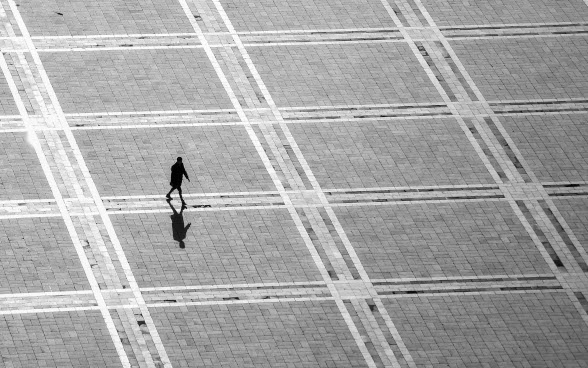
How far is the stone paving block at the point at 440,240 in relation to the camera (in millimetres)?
43438

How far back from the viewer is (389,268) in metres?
43.3

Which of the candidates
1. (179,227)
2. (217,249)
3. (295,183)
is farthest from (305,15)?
(217,249)

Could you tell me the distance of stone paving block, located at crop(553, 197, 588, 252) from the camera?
146 feet

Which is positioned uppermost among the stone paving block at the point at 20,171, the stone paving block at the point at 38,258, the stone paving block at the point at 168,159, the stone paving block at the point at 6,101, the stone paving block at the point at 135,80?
the stone paving block at the point at 135,80

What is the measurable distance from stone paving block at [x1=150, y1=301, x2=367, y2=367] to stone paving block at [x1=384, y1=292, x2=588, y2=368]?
1552 millimetres

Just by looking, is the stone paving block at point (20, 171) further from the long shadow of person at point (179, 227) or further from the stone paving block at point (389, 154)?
the stone paving block at point (389, 154)

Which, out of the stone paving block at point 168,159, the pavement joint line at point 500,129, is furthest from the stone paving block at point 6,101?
the pavement joint line at point 500,129

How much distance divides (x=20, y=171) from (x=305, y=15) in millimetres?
10144

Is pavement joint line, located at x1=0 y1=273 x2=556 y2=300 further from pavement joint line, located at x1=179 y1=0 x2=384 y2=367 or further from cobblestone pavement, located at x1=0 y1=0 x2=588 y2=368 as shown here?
pavement joint line, located at x1=179 y1=0 x2=384 y2=367

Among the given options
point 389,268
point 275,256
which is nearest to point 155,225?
point 275,256

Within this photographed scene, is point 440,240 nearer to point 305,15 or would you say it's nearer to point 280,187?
point 280,187

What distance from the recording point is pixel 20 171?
45.2 m

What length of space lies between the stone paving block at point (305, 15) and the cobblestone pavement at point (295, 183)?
0.08 meters

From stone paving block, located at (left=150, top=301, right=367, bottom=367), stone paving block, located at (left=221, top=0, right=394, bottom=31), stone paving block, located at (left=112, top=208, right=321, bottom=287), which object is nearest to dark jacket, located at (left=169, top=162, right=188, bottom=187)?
stone paving block, located at (left=112, top=208, right=321, bottom=287)
